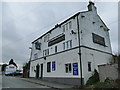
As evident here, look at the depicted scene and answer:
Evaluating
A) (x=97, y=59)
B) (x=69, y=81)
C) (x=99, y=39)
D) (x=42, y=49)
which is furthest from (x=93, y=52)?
(x=42, y=49)

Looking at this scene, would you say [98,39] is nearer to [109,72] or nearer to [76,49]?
[76,49]

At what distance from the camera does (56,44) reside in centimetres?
1888

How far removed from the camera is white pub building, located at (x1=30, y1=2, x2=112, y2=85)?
14164mm

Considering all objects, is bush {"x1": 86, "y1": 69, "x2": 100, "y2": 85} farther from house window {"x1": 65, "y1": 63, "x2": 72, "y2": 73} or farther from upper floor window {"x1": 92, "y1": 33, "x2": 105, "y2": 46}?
upper floor window {"x1": 92, "y1": 33, "x2": 105, "y2": 46}

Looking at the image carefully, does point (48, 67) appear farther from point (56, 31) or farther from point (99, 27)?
point (99, 27)

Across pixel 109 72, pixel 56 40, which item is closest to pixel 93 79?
pixel 109 72

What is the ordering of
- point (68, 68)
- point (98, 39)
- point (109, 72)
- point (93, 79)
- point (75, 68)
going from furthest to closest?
point (98, 39) → point (68, 68) → point (75, 68) → point (93, 79) → point (109, 72)

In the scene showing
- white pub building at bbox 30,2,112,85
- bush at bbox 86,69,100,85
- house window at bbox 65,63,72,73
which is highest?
white pub building at bbox 30,2,112,85

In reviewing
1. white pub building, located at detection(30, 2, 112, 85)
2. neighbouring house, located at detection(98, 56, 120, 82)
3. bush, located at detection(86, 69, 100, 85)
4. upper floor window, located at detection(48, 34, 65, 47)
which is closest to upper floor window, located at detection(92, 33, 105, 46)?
white pub building, located at detection(30, 2, 112, 85)

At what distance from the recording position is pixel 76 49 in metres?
14.7

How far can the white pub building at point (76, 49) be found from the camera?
1416 cm

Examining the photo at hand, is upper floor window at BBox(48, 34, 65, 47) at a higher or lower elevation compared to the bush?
higher

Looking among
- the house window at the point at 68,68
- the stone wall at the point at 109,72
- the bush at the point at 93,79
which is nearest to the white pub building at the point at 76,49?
the house window at the point at 68,68

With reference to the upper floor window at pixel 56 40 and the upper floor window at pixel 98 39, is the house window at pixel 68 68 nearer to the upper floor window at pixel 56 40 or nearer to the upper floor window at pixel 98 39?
the upper floor window at pixel 56 40
